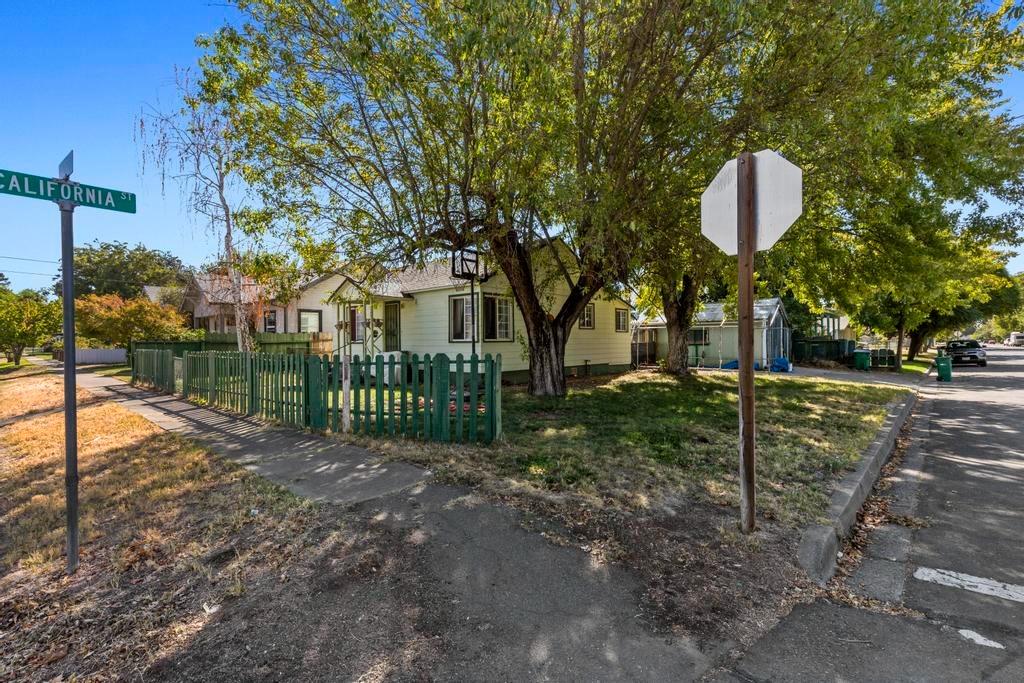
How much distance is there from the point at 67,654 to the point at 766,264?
9698mm

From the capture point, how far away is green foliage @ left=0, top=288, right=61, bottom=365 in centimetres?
2667

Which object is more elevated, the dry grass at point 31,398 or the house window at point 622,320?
the house window at point 622,320

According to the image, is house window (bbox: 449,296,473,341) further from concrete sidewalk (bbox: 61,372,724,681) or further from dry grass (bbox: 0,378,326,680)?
concrete sidewalk (bbox: 61,372,724,681)

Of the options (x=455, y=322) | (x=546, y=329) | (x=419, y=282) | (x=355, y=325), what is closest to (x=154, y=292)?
(x=355, y=325)

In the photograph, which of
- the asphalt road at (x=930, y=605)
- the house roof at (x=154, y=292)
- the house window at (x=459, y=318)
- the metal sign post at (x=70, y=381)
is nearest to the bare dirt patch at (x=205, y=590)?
the metal sign post at (x=70, y=381)

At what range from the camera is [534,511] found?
4.35 m

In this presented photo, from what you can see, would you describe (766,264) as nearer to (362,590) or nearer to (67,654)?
(362,590)

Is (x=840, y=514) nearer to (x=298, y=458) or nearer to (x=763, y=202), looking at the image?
(x=763, y=202)

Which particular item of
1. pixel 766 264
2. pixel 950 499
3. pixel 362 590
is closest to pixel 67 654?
pixel 362 590

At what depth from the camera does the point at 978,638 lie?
2859 mm

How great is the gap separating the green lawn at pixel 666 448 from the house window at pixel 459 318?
370cm

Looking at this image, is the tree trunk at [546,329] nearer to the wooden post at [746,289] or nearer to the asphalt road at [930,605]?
the asphalt road at [930,605]

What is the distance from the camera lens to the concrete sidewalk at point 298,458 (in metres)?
4.96

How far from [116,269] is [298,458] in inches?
2313
